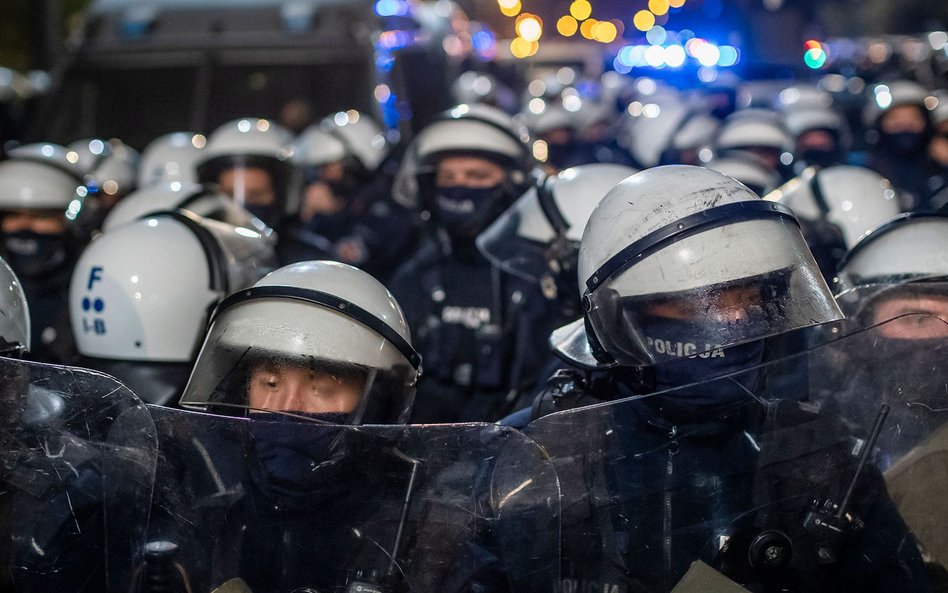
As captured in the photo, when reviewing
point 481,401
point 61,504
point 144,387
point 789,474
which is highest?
point 789,474

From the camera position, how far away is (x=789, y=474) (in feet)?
7.31

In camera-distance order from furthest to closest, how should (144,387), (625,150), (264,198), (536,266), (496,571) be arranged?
1. (625,150)
2. (264,198)
3. (536,266)
4. (144,387)
5. (496,571)

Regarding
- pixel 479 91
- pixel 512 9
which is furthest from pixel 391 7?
pixel 512 9

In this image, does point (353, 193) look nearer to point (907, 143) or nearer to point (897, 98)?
point (907, 143)

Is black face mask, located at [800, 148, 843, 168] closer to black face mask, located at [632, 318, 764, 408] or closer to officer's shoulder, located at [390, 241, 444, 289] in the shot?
officer's shoulder, located at [390, 241, 444, 289]

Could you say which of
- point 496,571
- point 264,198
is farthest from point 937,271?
point 264,198

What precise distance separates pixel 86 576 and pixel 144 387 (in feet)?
4.96

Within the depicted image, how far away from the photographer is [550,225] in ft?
14.8

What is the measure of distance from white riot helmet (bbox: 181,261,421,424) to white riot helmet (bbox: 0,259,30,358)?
0.63 meters

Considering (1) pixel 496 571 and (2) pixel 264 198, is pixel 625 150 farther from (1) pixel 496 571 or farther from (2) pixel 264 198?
(1) pixel 496 571

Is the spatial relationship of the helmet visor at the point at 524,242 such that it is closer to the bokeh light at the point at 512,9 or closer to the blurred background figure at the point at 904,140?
the blurred background figure at the point at 904,140

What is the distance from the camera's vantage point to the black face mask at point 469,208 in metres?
5.46

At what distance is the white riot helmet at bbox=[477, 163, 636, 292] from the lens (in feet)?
14.5

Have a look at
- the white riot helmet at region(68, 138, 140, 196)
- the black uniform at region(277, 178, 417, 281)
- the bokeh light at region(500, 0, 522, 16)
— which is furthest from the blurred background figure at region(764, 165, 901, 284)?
the bokeh light at region(500, 0, 522, 16)
